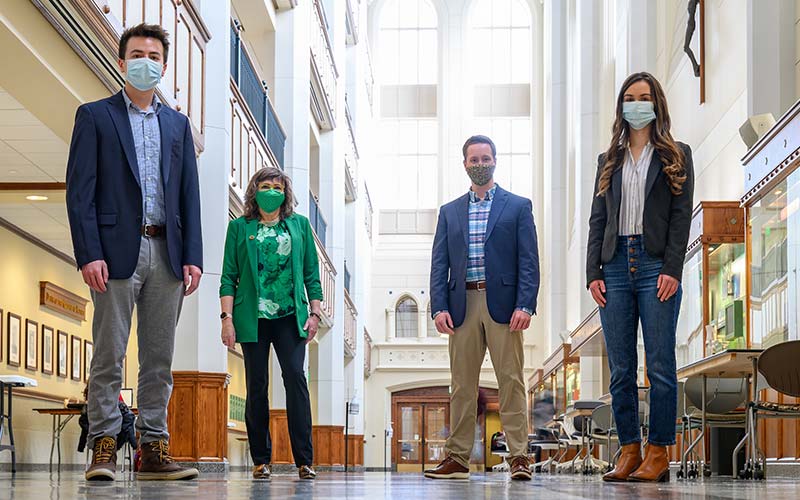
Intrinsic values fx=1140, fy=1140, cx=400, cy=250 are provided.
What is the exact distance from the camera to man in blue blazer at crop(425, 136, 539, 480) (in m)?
6.39

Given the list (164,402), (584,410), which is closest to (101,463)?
(164,402)

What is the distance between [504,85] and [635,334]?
34.6m

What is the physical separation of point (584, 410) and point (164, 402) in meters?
9.93

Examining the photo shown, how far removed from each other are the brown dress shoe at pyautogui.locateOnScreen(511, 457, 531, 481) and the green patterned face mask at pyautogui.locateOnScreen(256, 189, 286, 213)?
→ 6.69 feet

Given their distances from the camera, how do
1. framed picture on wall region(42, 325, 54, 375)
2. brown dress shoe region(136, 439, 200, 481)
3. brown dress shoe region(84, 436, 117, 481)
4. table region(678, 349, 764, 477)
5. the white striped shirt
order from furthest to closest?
framed picture on wall region(42, 325, 54, 375) < table region(678, 349, 764, 477) < the white striped shirt < brown dress shoe region(136, 439, 200, 481) < brown dress shoe region(84, 436, 117, 481)

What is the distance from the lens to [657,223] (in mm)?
5555

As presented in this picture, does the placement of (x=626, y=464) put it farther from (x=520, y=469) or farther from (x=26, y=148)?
(x=26, y=148)

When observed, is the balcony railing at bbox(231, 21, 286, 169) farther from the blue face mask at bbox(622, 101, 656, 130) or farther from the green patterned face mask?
the blue face mask at bbox(622, 101, 656, 130)

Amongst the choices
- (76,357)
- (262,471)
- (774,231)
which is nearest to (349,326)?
(76,357)

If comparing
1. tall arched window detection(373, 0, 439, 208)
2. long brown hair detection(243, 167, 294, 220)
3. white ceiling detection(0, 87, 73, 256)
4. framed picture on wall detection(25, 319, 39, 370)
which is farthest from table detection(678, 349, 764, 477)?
tall arched window detection(373, 0, 439, 208)

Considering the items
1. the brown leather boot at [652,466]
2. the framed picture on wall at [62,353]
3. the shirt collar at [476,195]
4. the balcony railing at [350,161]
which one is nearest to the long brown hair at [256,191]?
the shirt collar at [476,195]

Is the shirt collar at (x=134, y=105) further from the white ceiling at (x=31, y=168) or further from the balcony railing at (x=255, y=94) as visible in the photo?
the balcony railing at (x=255, y=94)

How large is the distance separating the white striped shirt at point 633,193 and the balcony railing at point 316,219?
16.4 meters

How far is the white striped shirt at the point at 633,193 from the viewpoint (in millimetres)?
5621
